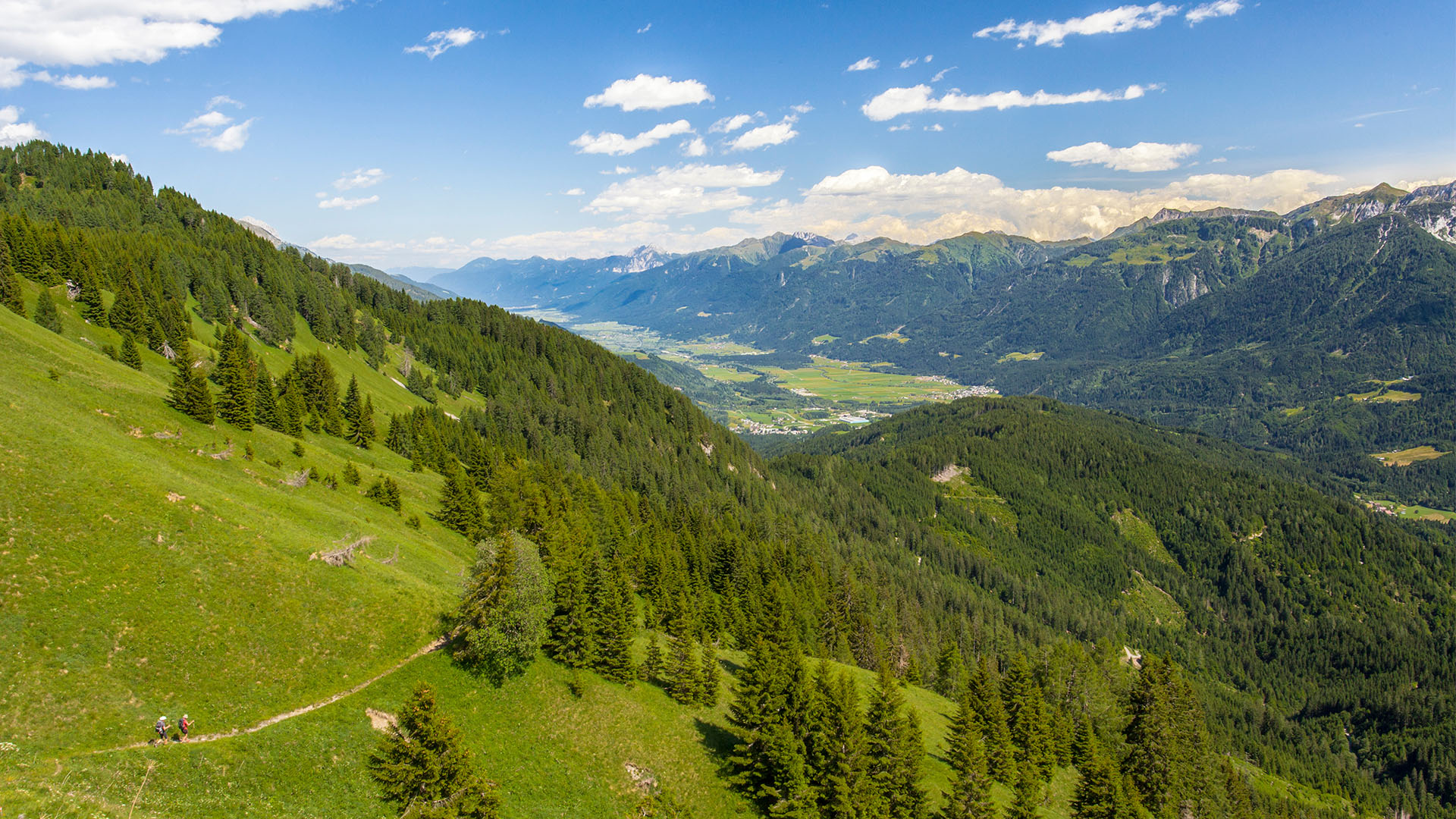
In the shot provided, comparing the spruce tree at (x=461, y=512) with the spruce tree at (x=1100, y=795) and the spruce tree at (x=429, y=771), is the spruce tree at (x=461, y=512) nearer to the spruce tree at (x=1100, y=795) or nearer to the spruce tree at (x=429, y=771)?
the spruce tree at (x=429, y=771)

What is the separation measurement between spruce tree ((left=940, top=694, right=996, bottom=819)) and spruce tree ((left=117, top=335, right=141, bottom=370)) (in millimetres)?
103541

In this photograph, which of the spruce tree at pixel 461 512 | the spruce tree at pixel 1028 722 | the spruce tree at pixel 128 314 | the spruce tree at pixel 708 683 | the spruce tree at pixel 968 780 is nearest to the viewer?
the spruce tree at pixel 968 780

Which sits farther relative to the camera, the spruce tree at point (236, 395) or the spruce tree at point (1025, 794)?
the spruce tree at point (236, 395)

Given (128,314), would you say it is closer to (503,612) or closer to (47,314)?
(47,314)

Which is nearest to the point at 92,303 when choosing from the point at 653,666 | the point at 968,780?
the point at 653,666

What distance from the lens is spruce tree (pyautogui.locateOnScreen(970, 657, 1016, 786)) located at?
5656 centimetres

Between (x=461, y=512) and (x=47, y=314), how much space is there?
5819 cm

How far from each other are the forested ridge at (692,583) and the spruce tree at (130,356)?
201 inches

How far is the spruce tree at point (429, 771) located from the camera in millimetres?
31578

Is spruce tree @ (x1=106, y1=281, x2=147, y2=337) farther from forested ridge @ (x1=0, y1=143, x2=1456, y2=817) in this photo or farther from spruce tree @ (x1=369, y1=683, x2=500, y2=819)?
spruce tree @ (x1=369, y1=683, x2=500, y2=819)

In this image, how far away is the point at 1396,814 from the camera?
465 ft

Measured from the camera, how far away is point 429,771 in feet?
104

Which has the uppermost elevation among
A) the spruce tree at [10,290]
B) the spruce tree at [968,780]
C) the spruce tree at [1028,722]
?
the spruce tree at [10,290]

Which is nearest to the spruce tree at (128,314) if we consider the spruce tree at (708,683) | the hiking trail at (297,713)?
the hiking trail at (297,713)
